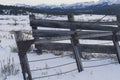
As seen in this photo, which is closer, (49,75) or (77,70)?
(49,75)

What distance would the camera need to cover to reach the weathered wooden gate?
289 inches

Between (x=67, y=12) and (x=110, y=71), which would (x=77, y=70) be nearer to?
(x=110, y=71)

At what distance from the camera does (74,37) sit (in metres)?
8.84

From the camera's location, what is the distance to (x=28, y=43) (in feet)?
24.0

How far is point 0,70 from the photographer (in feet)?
28.9

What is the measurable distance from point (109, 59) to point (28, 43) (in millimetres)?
3890

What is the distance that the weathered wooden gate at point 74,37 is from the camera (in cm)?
733

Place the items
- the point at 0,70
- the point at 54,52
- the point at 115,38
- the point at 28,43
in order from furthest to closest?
the point at 54,52
the point at 115,38
the point at 0,70
the point at 28,43

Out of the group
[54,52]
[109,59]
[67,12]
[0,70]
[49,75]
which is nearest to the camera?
[49,75]

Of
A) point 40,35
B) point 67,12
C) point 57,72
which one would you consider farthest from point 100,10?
point 57,72

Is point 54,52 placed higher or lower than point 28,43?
lower

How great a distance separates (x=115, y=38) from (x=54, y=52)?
326cm

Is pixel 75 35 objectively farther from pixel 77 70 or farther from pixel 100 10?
pixel 100 10

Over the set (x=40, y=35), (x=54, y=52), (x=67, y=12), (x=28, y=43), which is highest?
(x=28, y=43)
